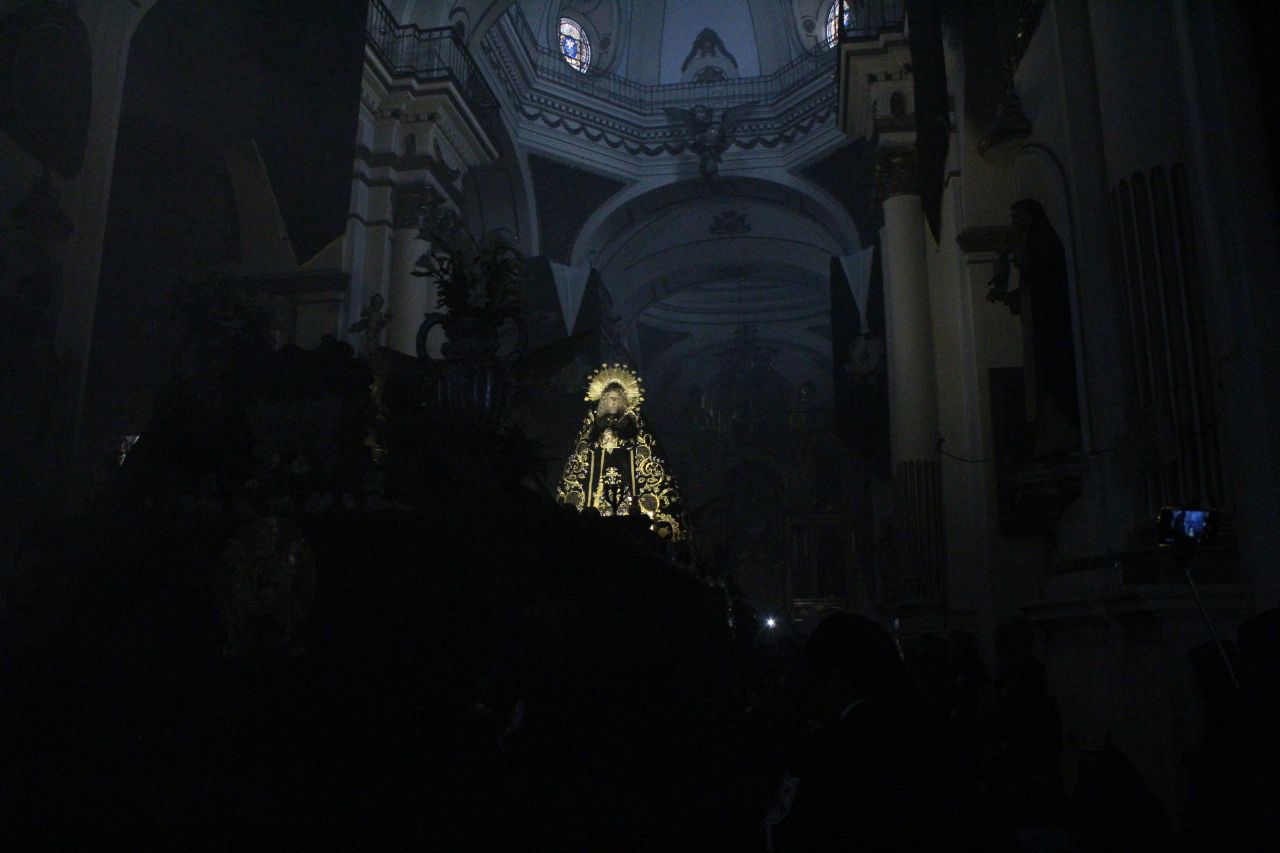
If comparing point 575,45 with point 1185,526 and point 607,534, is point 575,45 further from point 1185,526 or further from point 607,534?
point 1185,526

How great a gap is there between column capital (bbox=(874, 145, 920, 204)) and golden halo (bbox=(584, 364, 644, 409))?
4741mm

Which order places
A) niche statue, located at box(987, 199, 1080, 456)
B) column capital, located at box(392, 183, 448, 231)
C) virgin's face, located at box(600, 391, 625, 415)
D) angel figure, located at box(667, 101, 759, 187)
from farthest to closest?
1. angel figure, located at box(667, 101, 759, 187)
2. column capital, located at box(392, 183, 448, 231)
3. virgin's face, located at box(600, 391, 625, 415)
4. niche statue, located at box(987, 199, 1080, 456)

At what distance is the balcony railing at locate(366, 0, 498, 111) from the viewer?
483 inches

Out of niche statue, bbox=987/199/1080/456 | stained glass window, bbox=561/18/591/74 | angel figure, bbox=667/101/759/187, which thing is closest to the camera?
niche statue, bbox=987/199/1080/456

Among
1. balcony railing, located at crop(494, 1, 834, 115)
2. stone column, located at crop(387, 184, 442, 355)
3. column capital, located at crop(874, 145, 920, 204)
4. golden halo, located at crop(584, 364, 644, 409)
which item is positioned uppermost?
balcony railing, located at crop(494, 1, 834, 115)

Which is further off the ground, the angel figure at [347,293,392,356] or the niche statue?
the angel figure at [347,293,392,356]

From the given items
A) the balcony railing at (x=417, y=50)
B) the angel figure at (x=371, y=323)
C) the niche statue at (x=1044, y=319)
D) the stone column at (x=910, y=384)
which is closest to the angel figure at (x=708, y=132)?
the balcony railing at (x=417, y=50)

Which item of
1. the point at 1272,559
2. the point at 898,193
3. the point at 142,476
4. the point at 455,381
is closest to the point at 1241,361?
the point at 1272,559

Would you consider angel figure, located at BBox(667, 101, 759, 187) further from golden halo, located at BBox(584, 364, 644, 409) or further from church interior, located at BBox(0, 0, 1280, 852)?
golden halo, located at BBox(584, 364, 644, 409)

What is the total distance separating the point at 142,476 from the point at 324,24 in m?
6.62

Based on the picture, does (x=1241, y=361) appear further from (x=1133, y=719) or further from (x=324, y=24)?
(x=324, y=24)

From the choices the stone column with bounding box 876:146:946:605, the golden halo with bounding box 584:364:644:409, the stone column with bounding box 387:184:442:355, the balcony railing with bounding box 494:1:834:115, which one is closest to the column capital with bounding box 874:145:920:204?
the stone column with bounding box 876:146:946:605

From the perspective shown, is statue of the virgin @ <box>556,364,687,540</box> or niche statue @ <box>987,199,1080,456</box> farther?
statue of the virgin @ <box>556,364,687,540</box>

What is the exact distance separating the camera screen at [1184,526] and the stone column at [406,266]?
10002 mm
